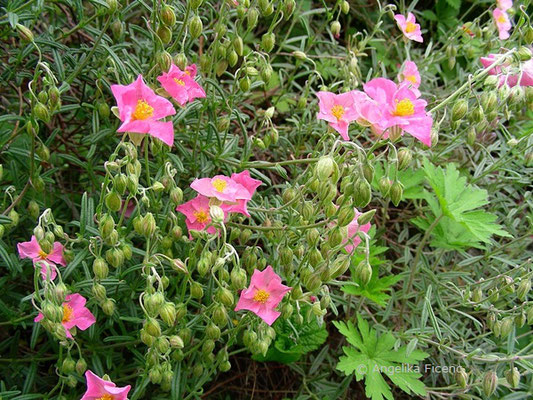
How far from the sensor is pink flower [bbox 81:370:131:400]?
1760 mm

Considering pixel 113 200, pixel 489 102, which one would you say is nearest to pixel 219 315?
pixel 113 200

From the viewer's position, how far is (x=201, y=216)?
6.81ft

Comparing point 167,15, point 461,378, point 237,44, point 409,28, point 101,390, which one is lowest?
point 461,378

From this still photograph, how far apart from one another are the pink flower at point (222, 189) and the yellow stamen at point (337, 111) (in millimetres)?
418

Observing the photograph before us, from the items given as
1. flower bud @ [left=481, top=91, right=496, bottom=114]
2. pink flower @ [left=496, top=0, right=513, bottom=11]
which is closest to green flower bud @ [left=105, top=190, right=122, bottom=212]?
flower bud @ [left=481, top=91, right=496, bottom=114]

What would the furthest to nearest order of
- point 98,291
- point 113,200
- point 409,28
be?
point 409,28 < point 98,291 < point 113,200

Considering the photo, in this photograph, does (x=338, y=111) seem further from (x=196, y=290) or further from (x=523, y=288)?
(x=523, y=288)

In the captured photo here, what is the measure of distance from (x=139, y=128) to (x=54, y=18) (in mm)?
1419

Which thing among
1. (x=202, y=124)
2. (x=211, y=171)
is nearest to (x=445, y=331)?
(x=211, y=171)

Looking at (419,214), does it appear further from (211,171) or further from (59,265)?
(59,265)

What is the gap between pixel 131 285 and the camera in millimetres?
2209

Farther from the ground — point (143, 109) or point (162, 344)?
point (143, 109)

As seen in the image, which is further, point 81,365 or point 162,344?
point 81,365

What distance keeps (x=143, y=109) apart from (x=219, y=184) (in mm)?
335
